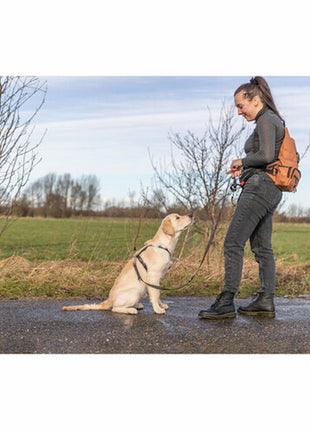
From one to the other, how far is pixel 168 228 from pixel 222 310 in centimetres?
124

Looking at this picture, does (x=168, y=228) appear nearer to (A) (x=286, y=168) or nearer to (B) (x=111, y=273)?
(A) (x=286, y=168)

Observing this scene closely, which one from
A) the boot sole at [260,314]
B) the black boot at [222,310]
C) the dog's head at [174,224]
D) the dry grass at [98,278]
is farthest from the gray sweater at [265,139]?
the dry grass at [98,278]

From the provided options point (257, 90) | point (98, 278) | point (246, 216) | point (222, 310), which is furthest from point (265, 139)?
point (98, 278)

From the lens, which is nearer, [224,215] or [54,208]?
[224,215]

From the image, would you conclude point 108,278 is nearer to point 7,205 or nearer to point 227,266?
point 7,205

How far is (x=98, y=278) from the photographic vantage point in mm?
8203

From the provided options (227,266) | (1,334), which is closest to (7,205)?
(1,334)

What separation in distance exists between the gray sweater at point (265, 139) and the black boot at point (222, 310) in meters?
1.60

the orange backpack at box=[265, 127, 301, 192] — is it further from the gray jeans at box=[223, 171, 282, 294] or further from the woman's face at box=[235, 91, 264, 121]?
the woman's face at box=[235, 91, 264, 121]

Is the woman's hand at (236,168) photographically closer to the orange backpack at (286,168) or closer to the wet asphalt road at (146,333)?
the orange backpack at (286,168)

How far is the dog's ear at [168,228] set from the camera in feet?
18.1

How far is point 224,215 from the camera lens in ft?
33.4

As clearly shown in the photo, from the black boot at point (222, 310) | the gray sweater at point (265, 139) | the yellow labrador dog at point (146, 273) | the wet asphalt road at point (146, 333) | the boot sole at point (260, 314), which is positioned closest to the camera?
the wet asphalt road at point (146, 333)

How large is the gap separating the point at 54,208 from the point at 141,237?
3362 centimetres
